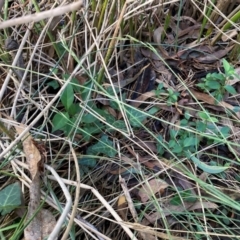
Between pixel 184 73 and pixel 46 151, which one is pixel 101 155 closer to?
pixel 46 151

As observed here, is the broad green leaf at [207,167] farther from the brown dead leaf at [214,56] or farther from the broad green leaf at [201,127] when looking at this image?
the brown dead leaf at [214,56]

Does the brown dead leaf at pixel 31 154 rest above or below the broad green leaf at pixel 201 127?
above

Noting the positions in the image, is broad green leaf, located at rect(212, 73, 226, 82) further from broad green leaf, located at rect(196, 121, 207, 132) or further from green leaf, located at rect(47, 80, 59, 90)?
green leaf, located at rect(47, 80, 59, 90)

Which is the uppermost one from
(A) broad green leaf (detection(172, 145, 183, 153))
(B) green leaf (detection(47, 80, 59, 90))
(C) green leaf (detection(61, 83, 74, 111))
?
(C) green leaf (detection(61, 83, 74, 111))

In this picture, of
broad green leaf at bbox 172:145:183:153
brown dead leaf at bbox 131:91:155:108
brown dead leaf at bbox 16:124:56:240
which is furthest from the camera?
brown dead leaf at bbox 131:91:155:108

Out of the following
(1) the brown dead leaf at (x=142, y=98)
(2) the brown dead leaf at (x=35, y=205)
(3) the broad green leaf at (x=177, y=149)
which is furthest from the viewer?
(1) the brown dead leaf at (x=142, y=98)

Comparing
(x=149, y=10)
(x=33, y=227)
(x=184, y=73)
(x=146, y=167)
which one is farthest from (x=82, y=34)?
(x=33, y=227)

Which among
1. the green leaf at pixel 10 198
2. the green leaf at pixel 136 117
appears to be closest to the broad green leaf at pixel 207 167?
the green leaf at pixel 136 117

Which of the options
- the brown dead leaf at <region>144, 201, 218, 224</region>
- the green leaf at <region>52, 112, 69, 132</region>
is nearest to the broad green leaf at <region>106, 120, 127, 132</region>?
the green leaf at <region>52, 112, 69, 132</region>
